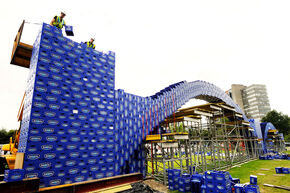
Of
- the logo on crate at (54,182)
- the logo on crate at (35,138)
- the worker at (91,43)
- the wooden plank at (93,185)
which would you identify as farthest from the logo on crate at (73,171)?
the worker at (91,43)

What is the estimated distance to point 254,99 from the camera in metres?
95.7

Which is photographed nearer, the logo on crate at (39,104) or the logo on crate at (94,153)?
the logo on crate at (39,104)

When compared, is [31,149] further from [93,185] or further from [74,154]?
[93,185]

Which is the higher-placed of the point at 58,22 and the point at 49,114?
the point at 58,22

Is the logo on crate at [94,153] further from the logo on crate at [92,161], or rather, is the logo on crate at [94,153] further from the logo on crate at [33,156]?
the logo on crate at [33,156]

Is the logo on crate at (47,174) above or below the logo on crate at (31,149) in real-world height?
below

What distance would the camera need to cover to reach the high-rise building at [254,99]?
94.7 meters

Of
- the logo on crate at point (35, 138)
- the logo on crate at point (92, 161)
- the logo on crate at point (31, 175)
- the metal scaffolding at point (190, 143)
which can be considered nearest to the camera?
the logo on crate at point (31, 175)

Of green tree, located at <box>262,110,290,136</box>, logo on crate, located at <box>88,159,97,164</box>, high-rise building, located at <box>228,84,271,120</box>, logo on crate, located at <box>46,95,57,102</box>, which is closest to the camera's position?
logo on crate, located at <box>46,95,57,102</box>

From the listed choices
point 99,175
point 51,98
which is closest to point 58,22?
point 51,98

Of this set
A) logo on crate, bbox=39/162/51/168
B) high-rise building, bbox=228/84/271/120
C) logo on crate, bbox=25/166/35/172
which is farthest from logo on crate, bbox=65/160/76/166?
high-rise building, bbox=228/84/271/120

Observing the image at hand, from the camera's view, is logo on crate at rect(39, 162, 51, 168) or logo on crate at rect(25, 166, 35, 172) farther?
logo on crate at rect(39, 162, 51, 168)

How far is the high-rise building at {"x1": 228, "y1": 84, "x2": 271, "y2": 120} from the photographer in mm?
94688

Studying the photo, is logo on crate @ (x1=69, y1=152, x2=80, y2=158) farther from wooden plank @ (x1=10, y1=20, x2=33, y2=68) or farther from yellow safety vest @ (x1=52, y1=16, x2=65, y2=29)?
yellow safety vest @ (x1=52, y1=16, x2=65, y2=29)
